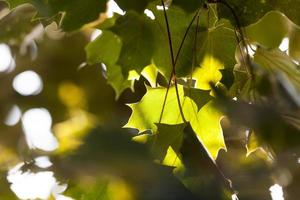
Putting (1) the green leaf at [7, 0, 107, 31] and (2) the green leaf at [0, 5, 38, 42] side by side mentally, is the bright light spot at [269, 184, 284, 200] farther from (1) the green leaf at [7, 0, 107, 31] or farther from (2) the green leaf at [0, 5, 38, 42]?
(2) the green leaf at [0, 5, 38, 42]

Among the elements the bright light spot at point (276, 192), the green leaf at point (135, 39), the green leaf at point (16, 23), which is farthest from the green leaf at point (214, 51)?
the green leaf at point (16, 23)

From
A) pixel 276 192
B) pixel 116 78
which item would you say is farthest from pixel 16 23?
pixel 276 192

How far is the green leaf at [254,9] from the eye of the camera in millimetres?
984

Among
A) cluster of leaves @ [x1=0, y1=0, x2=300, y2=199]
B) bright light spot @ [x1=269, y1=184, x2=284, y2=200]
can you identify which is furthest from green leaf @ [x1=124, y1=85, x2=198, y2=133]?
bright light spot @ [x1=269, y1=184, x2=284, y2=200]

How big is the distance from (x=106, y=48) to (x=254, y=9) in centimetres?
29

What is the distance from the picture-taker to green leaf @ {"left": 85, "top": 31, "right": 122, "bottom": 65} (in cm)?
112

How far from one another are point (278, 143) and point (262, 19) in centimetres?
58

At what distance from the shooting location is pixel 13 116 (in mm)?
2010

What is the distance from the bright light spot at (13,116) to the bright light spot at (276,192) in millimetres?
1510

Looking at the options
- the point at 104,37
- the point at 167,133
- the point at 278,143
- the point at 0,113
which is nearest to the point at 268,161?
the point at 278,143

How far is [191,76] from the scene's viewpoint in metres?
1.06

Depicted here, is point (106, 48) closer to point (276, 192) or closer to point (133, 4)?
point (133, 4)

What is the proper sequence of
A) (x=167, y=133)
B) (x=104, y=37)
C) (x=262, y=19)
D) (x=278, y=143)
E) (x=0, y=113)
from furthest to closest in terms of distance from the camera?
(x=0, y=113), (x=104, y=37), (x=262, y=19), (x=167, y=133), (x=278, y=143)

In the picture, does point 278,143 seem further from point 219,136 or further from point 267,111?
point 219,136
